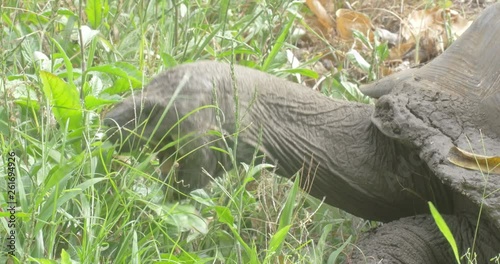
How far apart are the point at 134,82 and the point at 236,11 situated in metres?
1.38

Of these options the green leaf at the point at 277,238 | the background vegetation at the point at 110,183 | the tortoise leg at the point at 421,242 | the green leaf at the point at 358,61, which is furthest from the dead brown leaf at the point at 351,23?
the green leaf at the point at 277,238

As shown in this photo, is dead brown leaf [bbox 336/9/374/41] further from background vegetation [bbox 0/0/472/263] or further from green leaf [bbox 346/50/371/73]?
background vegetation [bbox 0/0/472/263]

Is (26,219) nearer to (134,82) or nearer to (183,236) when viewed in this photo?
(183,236)

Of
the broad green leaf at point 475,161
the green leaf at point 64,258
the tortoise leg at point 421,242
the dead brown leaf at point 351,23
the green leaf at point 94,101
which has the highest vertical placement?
the broad green leaf at point 475,161

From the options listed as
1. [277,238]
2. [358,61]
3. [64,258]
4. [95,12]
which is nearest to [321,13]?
[358,61]

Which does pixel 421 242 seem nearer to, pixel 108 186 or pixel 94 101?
pixel 108 186

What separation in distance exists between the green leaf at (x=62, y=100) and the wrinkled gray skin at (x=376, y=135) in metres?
0.11

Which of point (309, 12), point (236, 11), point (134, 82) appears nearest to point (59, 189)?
point (134, 82)

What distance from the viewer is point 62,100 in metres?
2.93

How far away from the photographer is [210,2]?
14.0 ft

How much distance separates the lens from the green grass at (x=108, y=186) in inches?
105

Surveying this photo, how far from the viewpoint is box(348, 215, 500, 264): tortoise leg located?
9.57 ft

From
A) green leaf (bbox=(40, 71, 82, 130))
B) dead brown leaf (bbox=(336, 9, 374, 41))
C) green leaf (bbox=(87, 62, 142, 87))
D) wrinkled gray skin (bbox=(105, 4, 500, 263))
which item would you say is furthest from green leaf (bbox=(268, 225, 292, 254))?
dead brown leaf (bbox=(336, 9, 374, 41))

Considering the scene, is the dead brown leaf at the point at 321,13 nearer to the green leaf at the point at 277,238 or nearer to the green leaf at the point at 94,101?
the green leaf at the point at 94,101
